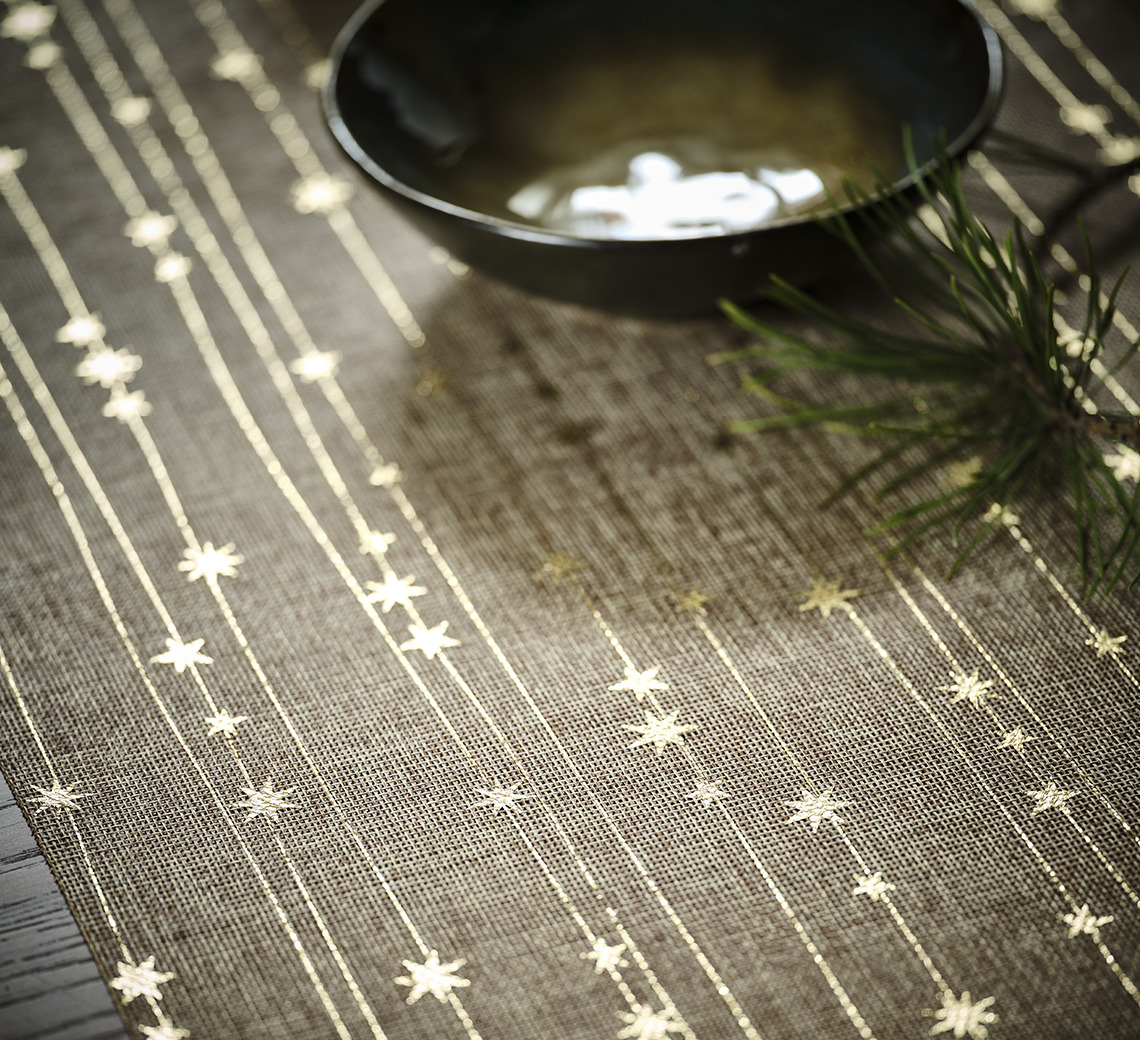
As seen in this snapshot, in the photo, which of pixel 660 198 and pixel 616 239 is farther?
pixel 660 198

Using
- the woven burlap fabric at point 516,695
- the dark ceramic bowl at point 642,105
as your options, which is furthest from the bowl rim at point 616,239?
the woven burlap fabric at point 516,695

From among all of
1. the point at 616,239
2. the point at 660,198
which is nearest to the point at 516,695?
the point at 616,239

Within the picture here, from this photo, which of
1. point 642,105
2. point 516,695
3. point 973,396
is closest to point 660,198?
point 642,105

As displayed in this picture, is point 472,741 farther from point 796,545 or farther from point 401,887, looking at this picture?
point 796,545

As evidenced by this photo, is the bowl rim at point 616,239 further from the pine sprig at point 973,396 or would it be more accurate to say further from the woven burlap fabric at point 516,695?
the woven burlap fabric at point 516,695

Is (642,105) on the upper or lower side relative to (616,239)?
upper

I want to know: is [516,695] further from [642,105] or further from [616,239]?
[642,105]

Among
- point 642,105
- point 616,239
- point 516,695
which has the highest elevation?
point 642,105

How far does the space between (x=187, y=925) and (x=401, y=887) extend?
93 millimetres

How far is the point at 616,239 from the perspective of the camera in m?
0.56

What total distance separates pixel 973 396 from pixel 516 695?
317 mm

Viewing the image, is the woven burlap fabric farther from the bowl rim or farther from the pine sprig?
the bowl rim

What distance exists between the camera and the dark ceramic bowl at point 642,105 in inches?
26.0

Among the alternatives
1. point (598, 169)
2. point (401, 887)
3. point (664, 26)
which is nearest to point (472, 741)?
point (401, 887)
